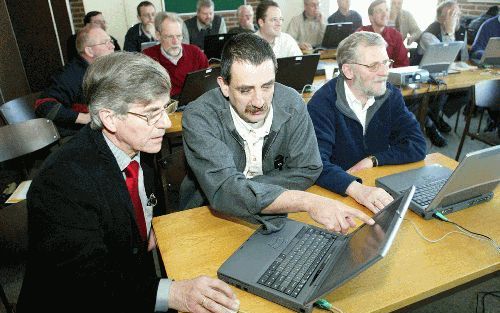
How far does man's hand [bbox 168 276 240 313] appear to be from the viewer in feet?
3.30

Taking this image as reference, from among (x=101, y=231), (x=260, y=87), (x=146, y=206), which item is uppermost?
(x=260, y=87)

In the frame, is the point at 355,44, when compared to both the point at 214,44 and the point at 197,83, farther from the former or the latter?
the point at 214,44

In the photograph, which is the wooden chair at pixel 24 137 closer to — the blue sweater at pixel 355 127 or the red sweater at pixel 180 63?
the red sweater at pixel 180 63

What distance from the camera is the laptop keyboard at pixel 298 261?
1.04m

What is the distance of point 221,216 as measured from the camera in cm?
142

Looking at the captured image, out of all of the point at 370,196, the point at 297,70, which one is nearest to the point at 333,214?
the point at 370,196

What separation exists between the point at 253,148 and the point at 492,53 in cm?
338

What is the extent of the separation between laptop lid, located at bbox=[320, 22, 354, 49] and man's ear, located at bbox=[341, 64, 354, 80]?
2704mm

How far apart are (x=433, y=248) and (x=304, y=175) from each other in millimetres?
557

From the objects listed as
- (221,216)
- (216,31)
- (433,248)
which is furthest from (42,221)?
(216,31)

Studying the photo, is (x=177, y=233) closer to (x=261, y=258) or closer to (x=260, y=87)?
(x=261, y=258)

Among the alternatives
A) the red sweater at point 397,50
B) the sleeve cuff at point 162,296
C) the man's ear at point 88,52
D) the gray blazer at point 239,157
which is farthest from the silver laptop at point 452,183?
the red sweater at point 397,50

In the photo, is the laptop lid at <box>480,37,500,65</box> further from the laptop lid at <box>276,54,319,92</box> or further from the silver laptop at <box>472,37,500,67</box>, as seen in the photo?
the laptop lid at <box>276,54,319,92</box>

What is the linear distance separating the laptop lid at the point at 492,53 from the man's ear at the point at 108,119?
155 inches
